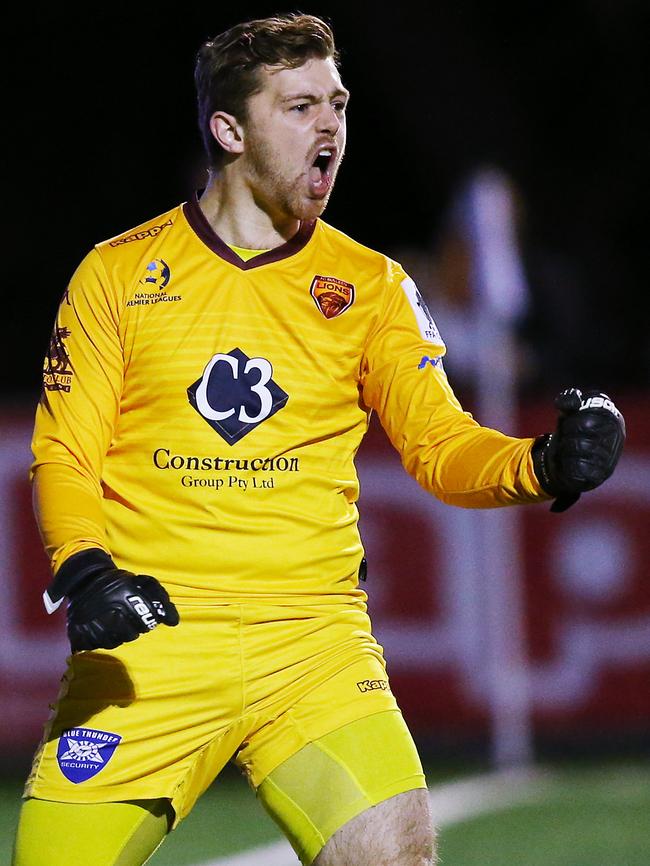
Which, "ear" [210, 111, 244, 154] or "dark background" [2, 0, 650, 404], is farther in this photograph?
"dark background" [2, 0, 650, 404]

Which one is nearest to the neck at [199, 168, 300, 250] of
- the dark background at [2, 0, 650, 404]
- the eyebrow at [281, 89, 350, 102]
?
the eyebrow at [281, 89, 350, 102]

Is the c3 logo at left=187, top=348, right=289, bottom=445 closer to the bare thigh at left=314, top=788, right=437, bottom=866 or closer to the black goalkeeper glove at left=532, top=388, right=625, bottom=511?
the black goalkeeper glove at left=532, top=388, right=625, bottom=511

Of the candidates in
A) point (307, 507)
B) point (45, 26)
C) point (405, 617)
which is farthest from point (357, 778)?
point (45, 26)

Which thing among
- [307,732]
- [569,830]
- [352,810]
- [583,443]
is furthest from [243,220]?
[569,830]

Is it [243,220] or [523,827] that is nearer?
[243,220]

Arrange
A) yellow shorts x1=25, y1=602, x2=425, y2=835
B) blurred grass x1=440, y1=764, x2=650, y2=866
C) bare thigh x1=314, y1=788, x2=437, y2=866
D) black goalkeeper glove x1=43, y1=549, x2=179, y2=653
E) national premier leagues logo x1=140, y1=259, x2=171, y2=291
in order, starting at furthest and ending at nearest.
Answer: blurred grass x1=440, y1=764, x2=650, y2=866, national premier leagues logo x1=140, y1=259, x2=171, y2=291, yellow shorts x1=25, y1=602, x2=425, y2=835, bare thigh x1=314, y1=788, x2=437, y2=866, black goalkeeper glove x1=43, y1=549, x2=179, y2=653

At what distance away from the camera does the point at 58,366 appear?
4.21 metres

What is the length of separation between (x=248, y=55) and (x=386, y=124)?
30.7ft

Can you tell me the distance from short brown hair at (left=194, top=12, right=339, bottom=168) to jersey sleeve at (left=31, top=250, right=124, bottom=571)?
53 cm

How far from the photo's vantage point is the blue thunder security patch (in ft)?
12.9

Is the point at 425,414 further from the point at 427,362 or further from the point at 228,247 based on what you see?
the point at 228,247

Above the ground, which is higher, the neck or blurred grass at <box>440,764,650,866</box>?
the neck

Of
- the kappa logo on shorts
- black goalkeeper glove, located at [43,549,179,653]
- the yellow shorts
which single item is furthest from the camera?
the kappa logo on shorts

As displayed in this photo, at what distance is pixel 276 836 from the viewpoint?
7035 millimetres
